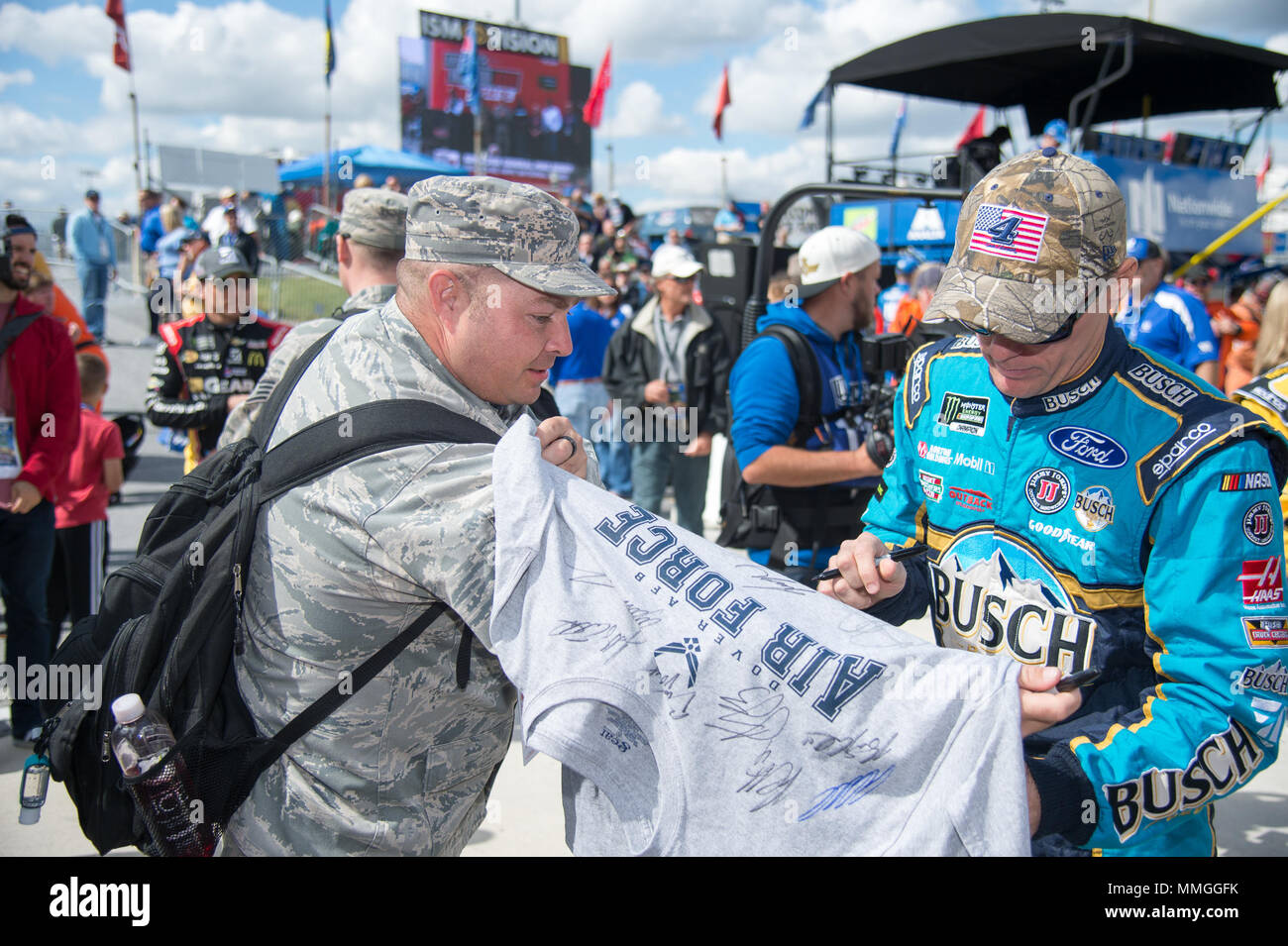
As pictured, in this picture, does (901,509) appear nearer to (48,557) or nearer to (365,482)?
(365,482)

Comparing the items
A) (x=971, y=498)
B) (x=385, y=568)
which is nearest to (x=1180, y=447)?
(x=971, y=498)

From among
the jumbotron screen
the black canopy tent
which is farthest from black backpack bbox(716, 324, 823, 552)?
the jumbotron screen

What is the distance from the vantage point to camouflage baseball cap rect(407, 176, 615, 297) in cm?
157

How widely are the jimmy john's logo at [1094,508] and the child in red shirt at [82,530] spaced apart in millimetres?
4453

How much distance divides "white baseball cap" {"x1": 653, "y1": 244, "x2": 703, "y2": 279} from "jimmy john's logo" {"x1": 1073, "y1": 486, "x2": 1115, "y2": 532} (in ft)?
18.3

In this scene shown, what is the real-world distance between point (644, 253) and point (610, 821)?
15560mm

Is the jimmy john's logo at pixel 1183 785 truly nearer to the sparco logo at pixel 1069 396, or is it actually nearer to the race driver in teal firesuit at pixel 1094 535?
the race driver in teal firesuit at pixel 1094 535

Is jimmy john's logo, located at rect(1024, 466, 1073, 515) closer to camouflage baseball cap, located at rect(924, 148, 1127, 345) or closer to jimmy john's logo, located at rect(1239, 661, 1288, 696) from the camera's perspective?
camouflage baseball cap, located at rect(924, 148, 1127, 345)

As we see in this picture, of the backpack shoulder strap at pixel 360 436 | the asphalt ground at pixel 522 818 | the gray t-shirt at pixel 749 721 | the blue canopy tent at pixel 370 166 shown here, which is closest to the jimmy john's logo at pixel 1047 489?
the gray t-shirt at pixel 749 721

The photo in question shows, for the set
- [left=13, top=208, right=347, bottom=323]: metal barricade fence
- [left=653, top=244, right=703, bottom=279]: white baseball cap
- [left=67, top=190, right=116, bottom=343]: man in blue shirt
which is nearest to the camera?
[left=653, top=244, right=703, bottom=279]: white baseball cap

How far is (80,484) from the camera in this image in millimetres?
4520

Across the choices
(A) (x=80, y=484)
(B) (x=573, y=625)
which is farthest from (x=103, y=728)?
(A) (x=80, y=484)

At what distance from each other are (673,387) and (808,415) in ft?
11.1

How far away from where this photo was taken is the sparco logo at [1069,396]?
1.67 metres
